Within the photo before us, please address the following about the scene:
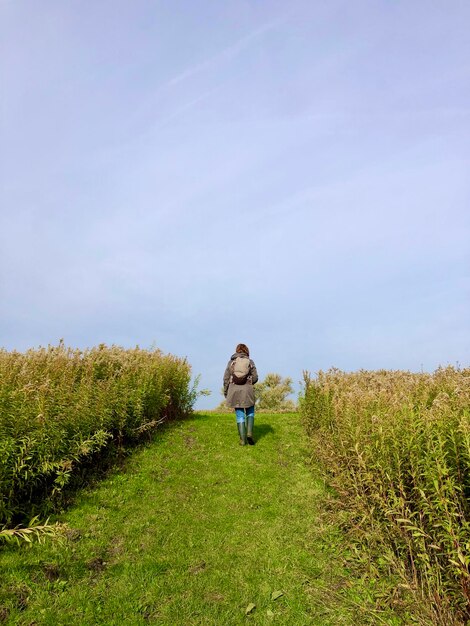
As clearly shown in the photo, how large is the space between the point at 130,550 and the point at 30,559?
159 centimetres

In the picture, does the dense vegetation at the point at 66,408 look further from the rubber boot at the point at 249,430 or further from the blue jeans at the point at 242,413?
the rubber boot at the point at 249,430

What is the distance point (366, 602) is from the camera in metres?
6.20

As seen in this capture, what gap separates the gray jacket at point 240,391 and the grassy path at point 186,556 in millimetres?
2413

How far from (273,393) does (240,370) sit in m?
18.0

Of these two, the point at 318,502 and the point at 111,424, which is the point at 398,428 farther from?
the point at 111,424

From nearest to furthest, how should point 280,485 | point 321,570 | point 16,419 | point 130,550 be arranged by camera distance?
point 321,570, point 130,550, point 16,419, point 280,485

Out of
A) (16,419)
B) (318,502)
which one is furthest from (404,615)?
(16,419)

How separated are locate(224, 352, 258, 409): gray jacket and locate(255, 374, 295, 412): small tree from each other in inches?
653

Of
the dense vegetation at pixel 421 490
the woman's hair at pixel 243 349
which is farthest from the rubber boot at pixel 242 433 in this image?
the dense vegetation at pixel 421 490

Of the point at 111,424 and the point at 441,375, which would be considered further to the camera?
the point at 441,375

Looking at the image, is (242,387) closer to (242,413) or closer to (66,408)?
(242,413)

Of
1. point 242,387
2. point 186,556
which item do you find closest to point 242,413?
point 242,387

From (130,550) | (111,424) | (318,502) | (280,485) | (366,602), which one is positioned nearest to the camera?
(366,602)

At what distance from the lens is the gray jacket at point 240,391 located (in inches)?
559
